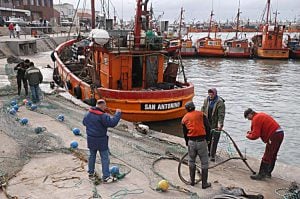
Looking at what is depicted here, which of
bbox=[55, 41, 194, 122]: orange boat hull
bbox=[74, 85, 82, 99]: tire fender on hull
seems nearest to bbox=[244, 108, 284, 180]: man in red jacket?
bbox=[55, 41, 194, 122]: orange boat hull

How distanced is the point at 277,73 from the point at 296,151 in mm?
20446

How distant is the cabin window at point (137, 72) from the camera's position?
40.0ft

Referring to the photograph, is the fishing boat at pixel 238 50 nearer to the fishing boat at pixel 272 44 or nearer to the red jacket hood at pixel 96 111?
the fishing boat at pixel 272 44

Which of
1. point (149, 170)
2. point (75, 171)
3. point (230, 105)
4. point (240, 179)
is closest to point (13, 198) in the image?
point (75, 171)

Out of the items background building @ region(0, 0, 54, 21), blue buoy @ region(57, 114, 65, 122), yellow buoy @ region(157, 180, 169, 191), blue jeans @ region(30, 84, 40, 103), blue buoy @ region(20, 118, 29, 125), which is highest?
background building @ region(0, 0, 54, 21)

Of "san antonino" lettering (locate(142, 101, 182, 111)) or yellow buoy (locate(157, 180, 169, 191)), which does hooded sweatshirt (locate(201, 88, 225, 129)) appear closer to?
yellow buoy (locate(157, 180, 169, 191))

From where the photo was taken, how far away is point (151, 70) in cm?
1238

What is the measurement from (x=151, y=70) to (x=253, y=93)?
9.69m

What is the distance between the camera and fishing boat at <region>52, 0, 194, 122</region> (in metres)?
10.9

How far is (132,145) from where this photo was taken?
770 centimetres

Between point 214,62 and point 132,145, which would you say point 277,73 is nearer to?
point 214,62

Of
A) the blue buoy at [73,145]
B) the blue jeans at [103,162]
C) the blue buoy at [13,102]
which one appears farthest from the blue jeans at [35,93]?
the blue jeans at [103,162]

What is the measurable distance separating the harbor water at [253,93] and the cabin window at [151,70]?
1.67 m

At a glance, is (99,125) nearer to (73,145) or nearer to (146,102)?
(73,145)
